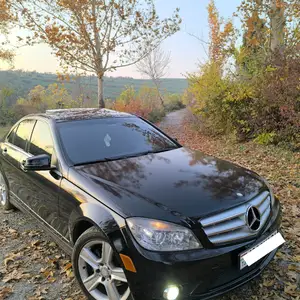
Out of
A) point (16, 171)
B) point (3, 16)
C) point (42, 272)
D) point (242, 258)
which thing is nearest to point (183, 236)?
point (242, 258)

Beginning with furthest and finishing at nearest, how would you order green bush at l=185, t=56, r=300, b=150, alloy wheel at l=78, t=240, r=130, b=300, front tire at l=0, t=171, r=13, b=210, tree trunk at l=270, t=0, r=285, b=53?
tree trunk at l=270, t=0, r=285, b=53 → green bush at l=185, t=56, r=300, b=150 → front tire at l=0, t=171, r=13, b=210 → alloy wheel at l=78, t=240, r=130, b=300

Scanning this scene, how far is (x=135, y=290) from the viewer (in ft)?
6.53

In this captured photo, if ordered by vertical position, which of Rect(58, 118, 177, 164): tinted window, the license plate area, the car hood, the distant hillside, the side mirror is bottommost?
the license plate area

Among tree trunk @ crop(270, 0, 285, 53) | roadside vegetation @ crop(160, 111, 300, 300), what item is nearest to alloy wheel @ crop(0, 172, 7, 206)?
roadside vegetation @ crop(160, 111, 300, 300)

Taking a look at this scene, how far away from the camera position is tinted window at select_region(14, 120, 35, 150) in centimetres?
383

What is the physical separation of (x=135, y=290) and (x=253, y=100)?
815cm

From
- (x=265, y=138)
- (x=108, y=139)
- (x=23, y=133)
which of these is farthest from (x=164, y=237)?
(x=265, y=138)

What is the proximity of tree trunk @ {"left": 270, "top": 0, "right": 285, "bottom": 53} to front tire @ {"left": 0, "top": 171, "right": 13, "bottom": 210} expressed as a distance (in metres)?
9.07

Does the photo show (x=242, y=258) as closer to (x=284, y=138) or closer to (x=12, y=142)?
(x=12, y=142)

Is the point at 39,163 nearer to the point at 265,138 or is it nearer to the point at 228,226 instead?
the point at 228,226

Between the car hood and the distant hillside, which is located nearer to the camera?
the car hood

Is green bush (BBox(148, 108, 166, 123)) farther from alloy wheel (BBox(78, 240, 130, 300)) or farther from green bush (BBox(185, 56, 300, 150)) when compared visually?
alloy wheel (BBox(78, 240, 130, 300))

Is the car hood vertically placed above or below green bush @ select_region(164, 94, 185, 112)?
above

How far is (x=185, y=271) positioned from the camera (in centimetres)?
193
